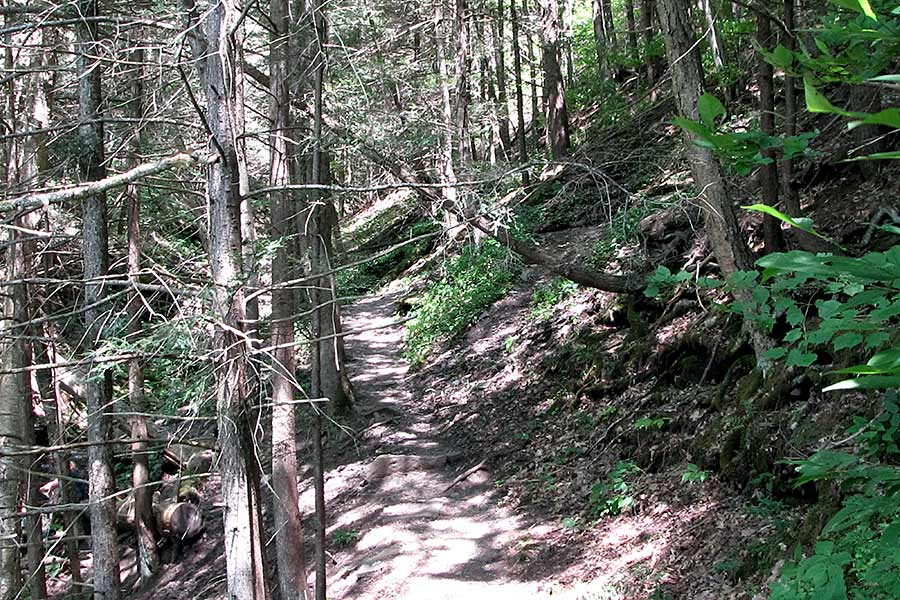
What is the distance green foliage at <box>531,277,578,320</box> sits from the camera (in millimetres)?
13391

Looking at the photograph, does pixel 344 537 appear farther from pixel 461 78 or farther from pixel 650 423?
pixel 461 78

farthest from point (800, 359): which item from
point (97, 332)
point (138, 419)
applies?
point (138, 419)

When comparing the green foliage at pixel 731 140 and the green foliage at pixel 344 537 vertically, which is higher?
the green foliage at pixel 731 140

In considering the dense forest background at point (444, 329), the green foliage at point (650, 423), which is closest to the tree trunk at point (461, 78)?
the dense forest background at point (444, 329)

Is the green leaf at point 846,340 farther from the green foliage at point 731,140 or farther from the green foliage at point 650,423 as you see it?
the green foliage at point 650,423

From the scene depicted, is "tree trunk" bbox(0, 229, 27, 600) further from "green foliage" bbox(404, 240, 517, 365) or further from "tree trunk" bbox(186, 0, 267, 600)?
"green foliage" bbox(404, 240, 517, 365)

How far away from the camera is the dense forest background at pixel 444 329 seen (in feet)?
15.8

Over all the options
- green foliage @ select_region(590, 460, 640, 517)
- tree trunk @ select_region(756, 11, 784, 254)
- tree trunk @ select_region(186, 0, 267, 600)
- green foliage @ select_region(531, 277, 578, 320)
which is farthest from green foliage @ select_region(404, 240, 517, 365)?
tree trunk @ select_region(186, 0, 267, 600)

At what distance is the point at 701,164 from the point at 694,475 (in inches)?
131

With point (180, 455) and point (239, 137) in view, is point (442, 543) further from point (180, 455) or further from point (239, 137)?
point (180, 455)

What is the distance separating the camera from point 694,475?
7.46m

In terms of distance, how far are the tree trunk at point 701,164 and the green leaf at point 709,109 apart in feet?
20.0

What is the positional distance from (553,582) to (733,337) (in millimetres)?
3652

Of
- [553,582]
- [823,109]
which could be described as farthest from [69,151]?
[823,109]
